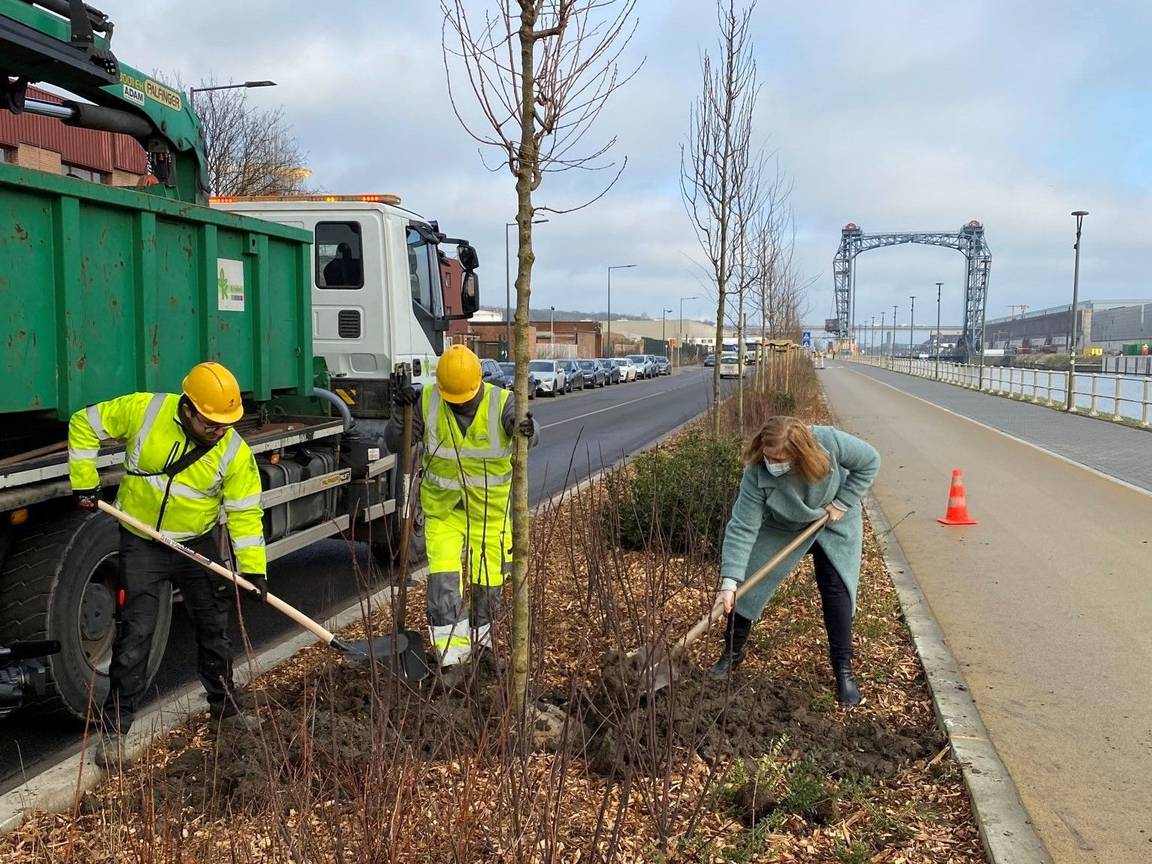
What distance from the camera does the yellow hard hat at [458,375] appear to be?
451 centimetres

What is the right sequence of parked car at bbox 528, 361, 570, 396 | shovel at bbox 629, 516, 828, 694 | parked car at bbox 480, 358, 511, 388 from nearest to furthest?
shovel at bbox 629, 516, 828, 694 → parked car at bbox 480, 358, 511, 388 → parked car at bbox 528, 361, 570, 396

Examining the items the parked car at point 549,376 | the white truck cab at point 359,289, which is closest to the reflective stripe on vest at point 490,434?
the white truck cab at point 359,289

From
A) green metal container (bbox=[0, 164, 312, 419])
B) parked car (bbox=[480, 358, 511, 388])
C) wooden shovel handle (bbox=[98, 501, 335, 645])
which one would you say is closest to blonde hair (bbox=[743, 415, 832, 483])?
wooden shovel handle (bbox=[98, 501, 335, 645])

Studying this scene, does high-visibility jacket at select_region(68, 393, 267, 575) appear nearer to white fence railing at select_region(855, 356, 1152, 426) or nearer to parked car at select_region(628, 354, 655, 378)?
white fence railing at select_region(855, 356, 1152, 426)

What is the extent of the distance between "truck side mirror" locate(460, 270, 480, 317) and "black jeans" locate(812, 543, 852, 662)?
4.66 meters

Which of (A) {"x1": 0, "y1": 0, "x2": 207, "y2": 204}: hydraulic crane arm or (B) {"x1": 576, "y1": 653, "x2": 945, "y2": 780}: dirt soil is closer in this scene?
(B) {"x1": 576, "y1": 653, "x2": 945, "y2": 780}: dirt soil

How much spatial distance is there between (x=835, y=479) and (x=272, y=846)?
2950mm

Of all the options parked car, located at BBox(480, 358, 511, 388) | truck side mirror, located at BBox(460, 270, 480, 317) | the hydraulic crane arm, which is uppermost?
the hydraulic crane arm

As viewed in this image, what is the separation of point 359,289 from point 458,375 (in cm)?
396

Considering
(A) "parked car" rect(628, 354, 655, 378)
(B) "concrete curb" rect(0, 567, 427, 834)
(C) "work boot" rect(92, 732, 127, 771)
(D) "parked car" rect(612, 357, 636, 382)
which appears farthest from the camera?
(A) "parked car" rect(628, 354, 655, 378)

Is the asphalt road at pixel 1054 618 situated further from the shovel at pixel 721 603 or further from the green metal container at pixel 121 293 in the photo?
the green metal container at pixel 121 293

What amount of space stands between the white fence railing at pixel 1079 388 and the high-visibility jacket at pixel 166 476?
20.5m

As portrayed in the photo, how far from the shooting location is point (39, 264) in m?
4.55

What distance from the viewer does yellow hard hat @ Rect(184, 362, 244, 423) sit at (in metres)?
4.11
